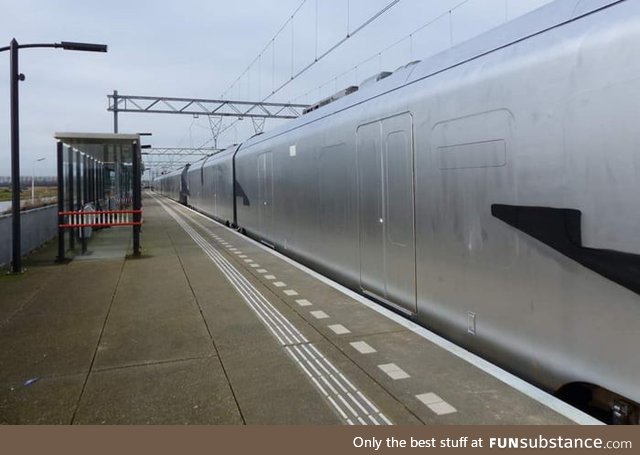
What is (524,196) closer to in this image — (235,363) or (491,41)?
(491,41)

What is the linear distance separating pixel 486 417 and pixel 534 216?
4.32ft

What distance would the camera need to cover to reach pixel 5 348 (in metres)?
5.00

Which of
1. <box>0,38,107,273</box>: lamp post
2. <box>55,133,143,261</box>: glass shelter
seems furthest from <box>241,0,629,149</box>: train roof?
<box>55,133,143,261</box>: glass shelter

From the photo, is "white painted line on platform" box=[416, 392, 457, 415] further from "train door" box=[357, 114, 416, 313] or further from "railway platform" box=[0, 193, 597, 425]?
"train door" box=[357, 114, 416, 313]

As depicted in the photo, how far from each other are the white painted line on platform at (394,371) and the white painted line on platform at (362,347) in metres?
0.37

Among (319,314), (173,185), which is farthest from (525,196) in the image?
(173,185)

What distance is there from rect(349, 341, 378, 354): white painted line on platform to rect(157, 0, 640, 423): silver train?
2.10 ft

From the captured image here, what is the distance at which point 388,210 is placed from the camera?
553cm

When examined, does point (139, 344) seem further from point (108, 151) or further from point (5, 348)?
point (108, 151)

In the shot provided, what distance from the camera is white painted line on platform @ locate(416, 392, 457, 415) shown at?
11.2 feet

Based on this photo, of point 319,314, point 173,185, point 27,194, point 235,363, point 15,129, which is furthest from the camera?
point 173,185

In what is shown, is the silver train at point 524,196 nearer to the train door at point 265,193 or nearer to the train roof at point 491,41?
the train roof at point 491,41

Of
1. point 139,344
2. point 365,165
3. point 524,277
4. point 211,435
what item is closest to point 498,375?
point 524,277

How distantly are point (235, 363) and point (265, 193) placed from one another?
794 centimetres
